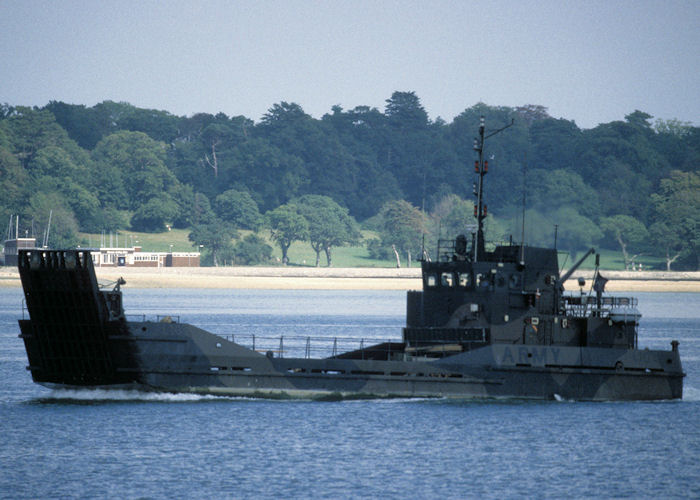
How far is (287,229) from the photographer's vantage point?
158 m

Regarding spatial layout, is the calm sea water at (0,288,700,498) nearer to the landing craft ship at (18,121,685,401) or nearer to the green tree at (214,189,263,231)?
the landing craft ship at (18,121,685,401)

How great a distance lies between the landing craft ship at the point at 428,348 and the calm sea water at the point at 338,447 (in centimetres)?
61

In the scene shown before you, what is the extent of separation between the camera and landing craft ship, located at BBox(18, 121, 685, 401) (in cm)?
3372

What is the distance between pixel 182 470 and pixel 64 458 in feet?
10.3

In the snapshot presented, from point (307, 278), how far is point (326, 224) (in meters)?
19.6

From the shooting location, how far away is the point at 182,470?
2738cm

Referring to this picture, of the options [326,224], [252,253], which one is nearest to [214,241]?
[252,253]

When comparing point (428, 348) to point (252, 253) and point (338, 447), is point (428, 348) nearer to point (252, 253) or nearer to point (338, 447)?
point (338, 447)

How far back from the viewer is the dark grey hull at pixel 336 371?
3394cm

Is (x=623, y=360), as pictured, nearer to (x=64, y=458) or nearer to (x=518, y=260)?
(x=518, y=260)

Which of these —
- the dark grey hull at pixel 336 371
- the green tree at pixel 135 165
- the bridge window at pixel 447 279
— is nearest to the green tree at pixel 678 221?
the green tree at pixel 135 165

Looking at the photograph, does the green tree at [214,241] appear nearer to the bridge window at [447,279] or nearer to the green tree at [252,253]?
the green tree at [252,253]

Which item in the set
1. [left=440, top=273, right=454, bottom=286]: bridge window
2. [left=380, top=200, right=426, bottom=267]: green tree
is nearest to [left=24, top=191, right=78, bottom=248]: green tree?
[left=380, top=200, right=426, bottom=267]: green tree

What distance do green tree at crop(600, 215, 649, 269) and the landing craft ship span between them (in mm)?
108636
